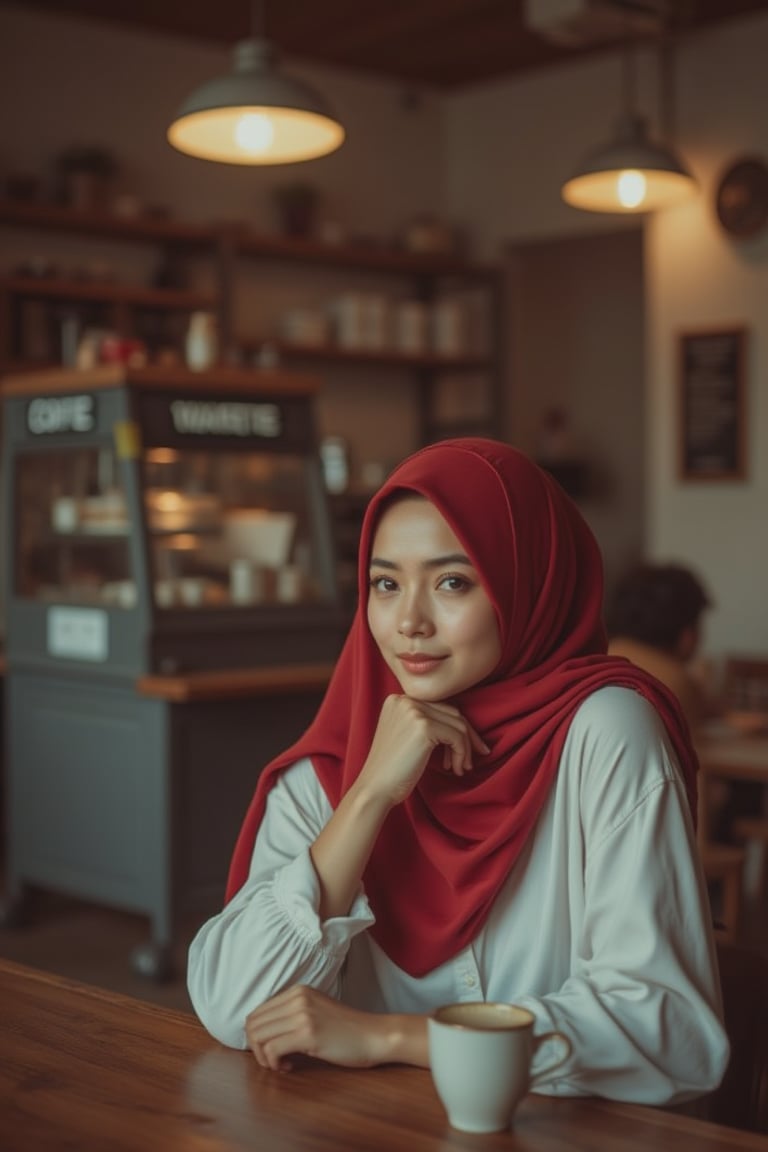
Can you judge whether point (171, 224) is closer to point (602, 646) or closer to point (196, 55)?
point (196, 55)

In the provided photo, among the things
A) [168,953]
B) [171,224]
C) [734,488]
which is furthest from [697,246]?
[168,953]

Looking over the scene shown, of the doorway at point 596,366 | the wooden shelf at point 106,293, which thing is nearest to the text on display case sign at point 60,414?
the wooden shelf at point 106,293

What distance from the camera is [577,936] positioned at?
4.99ft

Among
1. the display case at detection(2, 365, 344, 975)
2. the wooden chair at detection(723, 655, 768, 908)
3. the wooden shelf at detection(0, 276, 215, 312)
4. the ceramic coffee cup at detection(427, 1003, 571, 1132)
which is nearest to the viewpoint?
the ceramic coffee cup at detection(427, 1003, 571, 1132)

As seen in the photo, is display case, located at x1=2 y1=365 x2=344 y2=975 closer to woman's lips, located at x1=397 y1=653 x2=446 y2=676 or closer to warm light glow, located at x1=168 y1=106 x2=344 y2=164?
warm light glow, located at x1=168 y1=106 x2=344 y2=164

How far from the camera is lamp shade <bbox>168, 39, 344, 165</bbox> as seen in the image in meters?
3.76

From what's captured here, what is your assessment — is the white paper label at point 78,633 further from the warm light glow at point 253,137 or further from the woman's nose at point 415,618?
the woman's nose at point 415,618

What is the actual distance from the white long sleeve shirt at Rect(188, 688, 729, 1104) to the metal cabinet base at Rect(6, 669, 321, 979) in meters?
2.60

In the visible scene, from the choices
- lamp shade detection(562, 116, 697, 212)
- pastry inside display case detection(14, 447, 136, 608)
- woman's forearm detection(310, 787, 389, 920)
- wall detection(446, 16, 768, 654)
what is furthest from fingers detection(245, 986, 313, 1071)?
wall detection(446, 16, 768, 654)

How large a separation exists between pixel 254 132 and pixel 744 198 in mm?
2920

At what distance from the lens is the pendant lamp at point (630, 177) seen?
497 cm

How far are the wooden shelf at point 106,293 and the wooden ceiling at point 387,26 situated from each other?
1.12 m

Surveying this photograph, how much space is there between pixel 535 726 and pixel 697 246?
5.31 meters

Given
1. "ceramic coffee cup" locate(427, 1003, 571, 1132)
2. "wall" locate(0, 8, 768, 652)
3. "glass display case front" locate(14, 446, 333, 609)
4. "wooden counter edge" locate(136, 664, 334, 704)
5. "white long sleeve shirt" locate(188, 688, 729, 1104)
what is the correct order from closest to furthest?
"ceramic coffee cup" locate(427, 1003, 571, 1132) → "white long sleeve shirt" locate(188, 688, 729, 1104) → "wooden counter edge" locate(136, 664, 334, 704) → "glass display case front" locate(14, 446, 333, 609) → "wall" locate(0, 8, 768, 652)
